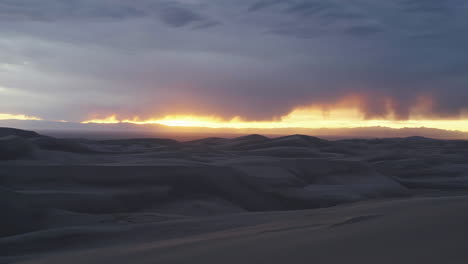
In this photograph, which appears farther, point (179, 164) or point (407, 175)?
Result: point (407, 175)

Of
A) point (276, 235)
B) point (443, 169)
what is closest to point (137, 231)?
point (276, 235)

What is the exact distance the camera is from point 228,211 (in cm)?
480

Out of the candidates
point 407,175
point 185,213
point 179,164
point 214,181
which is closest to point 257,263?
point 185,213

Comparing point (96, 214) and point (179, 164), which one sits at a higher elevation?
point (179, 164)

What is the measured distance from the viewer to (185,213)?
4.61 meters

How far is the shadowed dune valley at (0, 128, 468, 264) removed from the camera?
75.4 inches

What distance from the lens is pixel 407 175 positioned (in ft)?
28.4

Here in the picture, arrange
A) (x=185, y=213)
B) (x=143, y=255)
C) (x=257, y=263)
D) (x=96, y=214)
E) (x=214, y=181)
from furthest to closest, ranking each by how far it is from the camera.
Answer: (x=214, y=181) → (x=185, y=213) → (x=96, y=214) → (x=143, y=255) → (x=257, y=263)

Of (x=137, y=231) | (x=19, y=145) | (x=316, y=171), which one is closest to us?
(x=137, y=231)

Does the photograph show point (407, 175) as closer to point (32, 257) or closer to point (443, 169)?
point (443, 169)

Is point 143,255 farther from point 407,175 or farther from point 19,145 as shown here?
point 407,175

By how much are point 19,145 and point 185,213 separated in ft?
13.6

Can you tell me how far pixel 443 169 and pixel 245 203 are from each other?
5709mm

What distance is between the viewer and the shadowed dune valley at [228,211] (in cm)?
192
